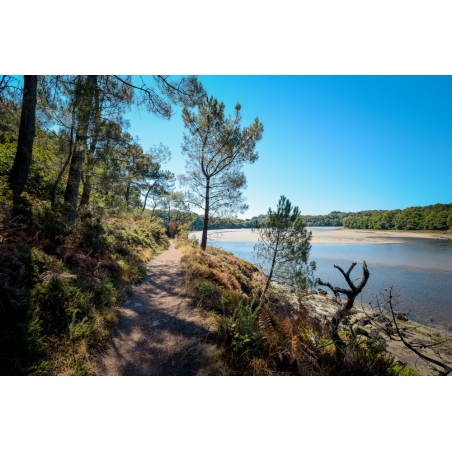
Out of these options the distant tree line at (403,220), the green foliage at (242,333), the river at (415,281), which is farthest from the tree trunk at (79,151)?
the distant tree line at (403,220)

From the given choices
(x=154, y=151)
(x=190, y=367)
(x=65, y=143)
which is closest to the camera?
(x=190, y=367)

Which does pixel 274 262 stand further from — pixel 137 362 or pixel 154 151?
pixel 154 151

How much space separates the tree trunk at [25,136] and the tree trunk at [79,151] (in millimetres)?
1057

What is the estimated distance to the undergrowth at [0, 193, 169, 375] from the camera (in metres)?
2.27

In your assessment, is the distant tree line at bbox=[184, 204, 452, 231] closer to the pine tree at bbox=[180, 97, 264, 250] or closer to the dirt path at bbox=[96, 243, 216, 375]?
the pine tree at bbox=[180, 97, 264, 250]

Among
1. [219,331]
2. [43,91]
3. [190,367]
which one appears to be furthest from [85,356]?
[43,91]

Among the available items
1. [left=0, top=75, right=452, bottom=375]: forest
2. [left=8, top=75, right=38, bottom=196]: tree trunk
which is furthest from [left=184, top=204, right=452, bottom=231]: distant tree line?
[left=8, top=75, right=38, bottom=196]: tree trunk

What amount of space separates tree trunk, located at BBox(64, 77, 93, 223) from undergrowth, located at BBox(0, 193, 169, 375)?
Result: 1327 millimetres

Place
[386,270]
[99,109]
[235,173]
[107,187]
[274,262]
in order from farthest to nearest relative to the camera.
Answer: [386,270] < [235,173] < [274,262] < [107,187] < [99,109]

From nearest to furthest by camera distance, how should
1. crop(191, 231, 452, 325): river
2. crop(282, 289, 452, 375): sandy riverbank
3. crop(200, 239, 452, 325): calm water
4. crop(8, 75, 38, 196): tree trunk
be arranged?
1. crop(8, 75, 38, 196): tree trunk
2. crop(282, 289, 452, 375): sandy riverbank
3. crop(191, 231, 452, 325): river
4. crop(200, 239, 452, 325): calm water

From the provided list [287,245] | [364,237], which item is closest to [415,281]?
[287,245]

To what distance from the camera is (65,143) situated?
5660mm

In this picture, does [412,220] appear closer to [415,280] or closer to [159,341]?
[415,280]

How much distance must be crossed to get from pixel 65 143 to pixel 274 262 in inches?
346
